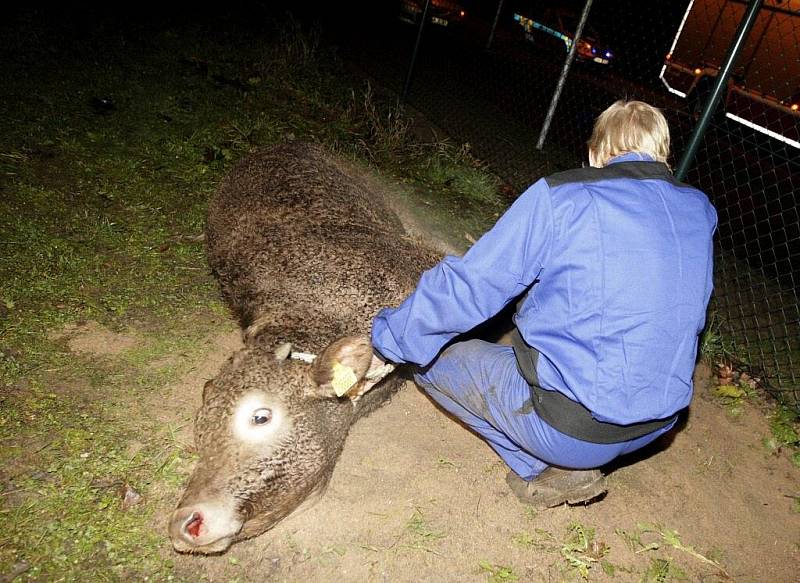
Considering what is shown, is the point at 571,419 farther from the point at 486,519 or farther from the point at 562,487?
the point at 486,519

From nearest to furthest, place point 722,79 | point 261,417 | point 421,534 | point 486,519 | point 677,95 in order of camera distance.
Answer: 1. point 261,417
2. point 421,534
3. point 486,519
4. point 722,79
5. point 677,95

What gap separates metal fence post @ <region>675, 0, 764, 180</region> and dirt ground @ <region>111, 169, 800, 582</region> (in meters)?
2.06

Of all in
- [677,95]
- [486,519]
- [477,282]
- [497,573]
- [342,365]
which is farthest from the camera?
[677,95]

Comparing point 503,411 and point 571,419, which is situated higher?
point 571,419

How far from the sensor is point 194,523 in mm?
2141

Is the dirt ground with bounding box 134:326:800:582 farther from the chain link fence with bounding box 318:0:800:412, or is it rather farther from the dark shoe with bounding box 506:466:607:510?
the chain link fence with bounding box 318:0:800:412

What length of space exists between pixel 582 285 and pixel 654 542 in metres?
1.80

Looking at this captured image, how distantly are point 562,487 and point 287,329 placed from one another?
1659 mm

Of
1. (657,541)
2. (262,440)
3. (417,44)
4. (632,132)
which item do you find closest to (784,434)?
(657,541)

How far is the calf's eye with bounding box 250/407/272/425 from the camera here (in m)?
2.37

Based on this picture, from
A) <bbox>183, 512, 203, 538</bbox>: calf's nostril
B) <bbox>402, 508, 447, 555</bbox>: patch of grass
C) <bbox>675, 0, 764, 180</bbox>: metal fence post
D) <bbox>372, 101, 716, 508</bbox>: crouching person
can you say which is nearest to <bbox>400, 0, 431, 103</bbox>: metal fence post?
<bbox>675, 0, 764, 180</bbox>: metal fence post

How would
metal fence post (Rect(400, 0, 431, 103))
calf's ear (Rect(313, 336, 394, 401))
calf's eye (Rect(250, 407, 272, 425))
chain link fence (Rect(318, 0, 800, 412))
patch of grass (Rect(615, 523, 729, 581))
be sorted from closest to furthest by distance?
calf's eye (Rect(250, 407, 272, 425)) → calf's ear (Rect(313, 336, 394, 401)) → patch of grass (Rect(615, 523, 729, 581)) → chain link fence (Rect(318, 0, 800, 412)) → metal fence post (Rect(400, 0, 431, 103))

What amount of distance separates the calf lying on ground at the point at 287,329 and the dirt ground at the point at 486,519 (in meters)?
0.24

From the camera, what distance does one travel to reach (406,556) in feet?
8.93
